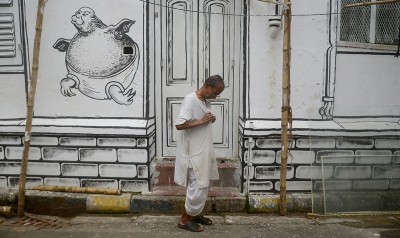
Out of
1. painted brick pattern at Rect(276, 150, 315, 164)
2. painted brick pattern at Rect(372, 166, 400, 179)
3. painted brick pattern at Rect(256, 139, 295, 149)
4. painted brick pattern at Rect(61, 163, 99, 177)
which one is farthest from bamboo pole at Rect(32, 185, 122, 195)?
painted brick pattern at Rect(372, 166, 400, 179)

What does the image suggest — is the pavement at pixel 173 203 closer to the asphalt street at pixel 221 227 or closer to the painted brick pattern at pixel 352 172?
the asphalt street at pixel 221 227

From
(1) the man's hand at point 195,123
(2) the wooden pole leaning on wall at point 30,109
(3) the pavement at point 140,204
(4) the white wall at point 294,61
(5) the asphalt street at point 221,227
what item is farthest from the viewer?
(3) the pavement at point 140,204

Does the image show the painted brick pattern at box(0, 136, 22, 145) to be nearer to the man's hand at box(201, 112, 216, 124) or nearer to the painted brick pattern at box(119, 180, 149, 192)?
the painted brick pattern at box(119, 180, 149, 192)

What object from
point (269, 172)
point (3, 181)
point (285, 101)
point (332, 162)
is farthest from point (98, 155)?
point (332, 162)

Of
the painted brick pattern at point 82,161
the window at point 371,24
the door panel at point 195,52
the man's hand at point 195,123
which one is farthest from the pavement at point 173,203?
the window at point 371,24

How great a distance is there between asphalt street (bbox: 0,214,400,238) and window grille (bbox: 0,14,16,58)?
2175 mm

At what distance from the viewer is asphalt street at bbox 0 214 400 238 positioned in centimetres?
433

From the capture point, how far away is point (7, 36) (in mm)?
5031

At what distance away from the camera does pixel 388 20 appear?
17.0 feet

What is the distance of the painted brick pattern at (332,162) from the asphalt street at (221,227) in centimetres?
44

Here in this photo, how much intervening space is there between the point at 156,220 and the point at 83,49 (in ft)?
7.92

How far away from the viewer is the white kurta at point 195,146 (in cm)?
420

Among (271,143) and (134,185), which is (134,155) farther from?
(271,143)

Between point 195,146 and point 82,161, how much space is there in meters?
1.76
